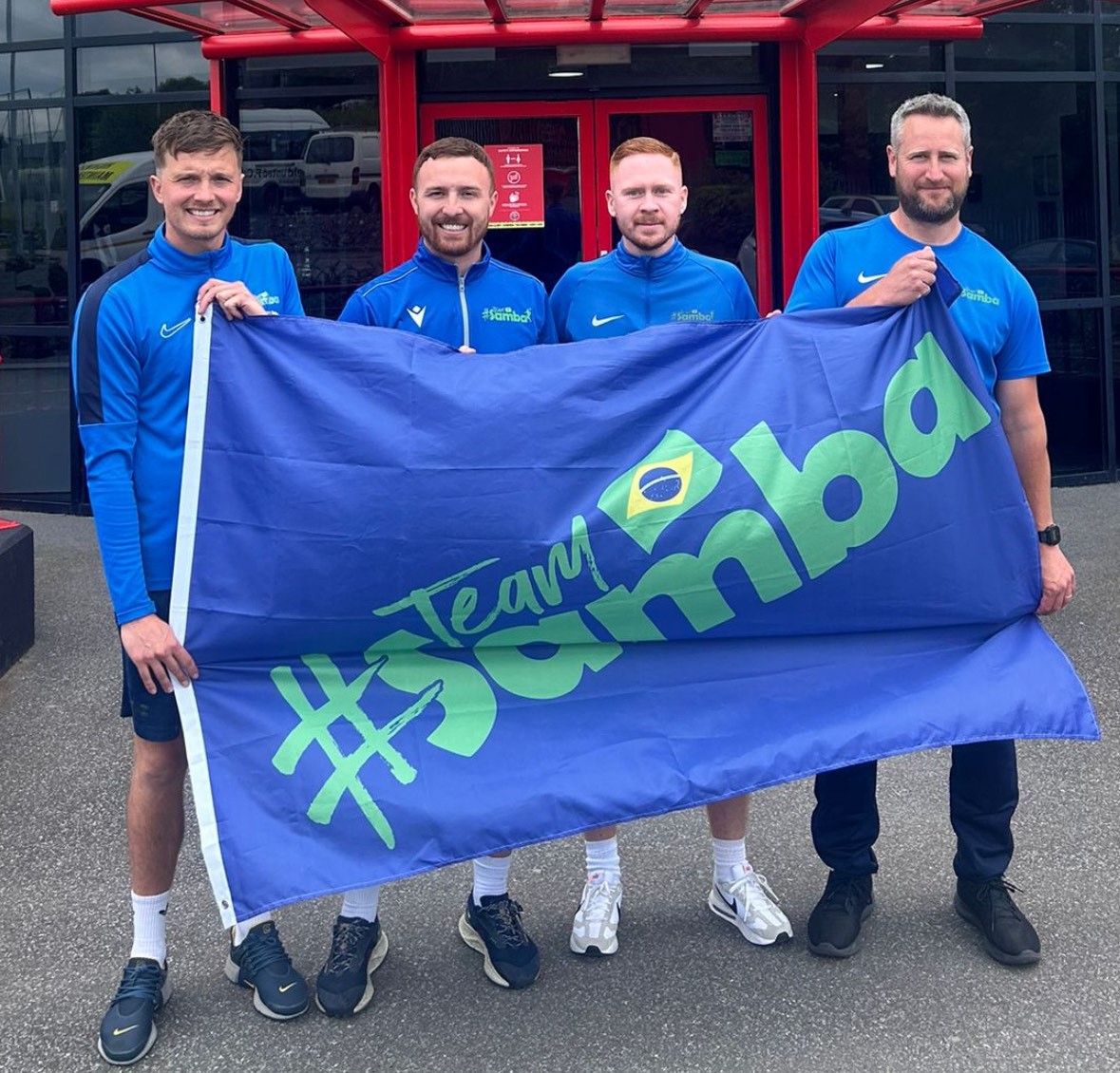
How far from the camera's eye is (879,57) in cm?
903

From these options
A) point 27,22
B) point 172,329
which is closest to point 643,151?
point 172,329

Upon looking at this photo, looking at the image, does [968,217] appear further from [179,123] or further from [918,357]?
[179,123]

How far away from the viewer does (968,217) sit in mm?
9383

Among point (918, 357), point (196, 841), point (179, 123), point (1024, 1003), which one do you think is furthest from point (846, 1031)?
point (179, 123)

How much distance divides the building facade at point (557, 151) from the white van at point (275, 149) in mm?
12

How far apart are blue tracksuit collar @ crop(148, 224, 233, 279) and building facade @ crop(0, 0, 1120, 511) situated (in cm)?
504

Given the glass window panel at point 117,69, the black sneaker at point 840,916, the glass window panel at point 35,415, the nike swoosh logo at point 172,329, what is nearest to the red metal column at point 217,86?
the glass window panel at point 117,69

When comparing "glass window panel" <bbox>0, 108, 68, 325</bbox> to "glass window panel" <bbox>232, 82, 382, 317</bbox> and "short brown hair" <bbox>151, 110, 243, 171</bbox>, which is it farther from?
"short brown hair" <bbox>151, 110, 243, 171</bbox>

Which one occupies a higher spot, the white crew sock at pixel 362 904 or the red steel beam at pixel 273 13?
the red steel beam at pixel 273 13

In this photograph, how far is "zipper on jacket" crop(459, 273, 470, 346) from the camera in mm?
3676

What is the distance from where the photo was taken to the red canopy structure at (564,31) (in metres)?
7.11

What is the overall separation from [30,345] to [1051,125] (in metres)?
7.02

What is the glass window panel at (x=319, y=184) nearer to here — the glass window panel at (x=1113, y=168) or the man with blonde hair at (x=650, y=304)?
the glass window panel at (x=1113, y=168)

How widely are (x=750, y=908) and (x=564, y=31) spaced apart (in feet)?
16.9
